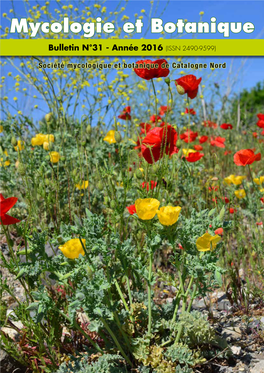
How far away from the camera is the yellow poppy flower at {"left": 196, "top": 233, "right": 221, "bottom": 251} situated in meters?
1.28

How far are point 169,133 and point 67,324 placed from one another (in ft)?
3.24

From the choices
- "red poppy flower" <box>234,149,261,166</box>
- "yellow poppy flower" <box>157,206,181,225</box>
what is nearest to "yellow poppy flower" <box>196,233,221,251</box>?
Result: "yellow poppy flower" <box>157,206,181,225</box>

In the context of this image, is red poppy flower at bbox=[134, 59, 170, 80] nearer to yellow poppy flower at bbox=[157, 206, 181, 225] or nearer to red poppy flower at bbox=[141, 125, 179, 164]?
red poppy flower at bbox=[141, 125, 179, 164]

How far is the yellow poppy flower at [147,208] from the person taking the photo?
1.25 meters

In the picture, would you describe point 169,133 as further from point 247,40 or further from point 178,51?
point 247,40

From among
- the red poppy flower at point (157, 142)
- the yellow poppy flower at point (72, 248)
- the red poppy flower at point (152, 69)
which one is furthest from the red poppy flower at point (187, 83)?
the yellow poppy flower at point (72, 248)

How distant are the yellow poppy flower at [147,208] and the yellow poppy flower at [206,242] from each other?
0.20 m

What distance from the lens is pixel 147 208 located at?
1254 mm

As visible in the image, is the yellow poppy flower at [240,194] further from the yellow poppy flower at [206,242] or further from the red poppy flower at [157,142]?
the yellow poppy flower at [206,242]

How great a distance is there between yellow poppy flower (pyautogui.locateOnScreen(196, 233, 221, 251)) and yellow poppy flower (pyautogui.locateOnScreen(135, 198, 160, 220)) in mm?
204

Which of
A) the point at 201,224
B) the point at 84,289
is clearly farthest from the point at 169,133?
the point at 84,289

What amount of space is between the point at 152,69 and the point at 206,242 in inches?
32.5

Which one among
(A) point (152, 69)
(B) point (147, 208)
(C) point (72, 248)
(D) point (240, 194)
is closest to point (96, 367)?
(C) point (72, 248)

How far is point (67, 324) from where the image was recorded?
153cm
